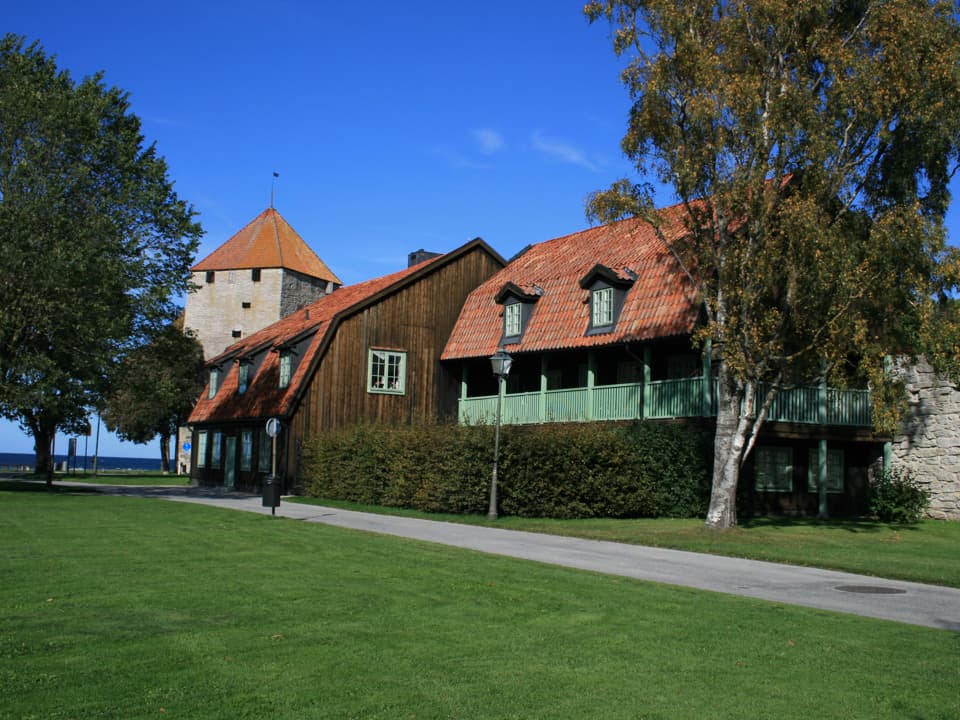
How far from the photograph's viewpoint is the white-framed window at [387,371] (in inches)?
1369

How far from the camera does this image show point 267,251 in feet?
210

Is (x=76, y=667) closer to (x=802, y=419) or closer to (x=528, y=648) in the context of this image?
(x=528, y=648)

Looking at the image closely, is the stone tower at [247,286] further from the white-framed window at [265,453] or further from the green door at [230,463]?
the white-framed window at [265,453]

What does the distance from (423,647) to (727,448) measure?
15.1 meters

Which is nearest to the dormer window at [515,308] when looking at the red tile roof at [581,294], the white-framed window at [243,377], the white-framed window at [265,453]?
the red tile roof at [581,294]

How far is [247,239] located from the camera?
214 ft

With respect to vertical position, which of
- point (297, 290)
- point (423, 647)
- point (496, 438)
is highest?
point (297, 290)

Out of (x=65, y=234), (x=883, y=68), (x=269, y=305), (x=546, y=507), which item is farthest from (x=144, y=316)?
(x=269, y=305)

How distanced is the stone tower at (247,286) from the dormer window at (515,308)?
3351 cm

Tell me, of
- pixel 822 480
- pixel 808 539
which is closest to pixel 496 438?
pixel 808 539

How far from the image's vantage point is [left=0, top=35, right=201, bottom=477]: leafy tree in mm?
27609

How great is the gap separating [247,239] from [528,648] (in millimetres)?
60729

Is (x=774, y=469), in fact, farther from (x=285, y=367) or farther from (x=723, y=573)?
(x=285, y=367)

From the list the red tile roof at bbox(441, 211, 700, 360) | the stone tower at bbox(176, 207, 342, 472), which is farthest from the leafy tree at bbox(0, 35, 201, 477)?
the stone tower at bbox(176, 207, 342, 472)
